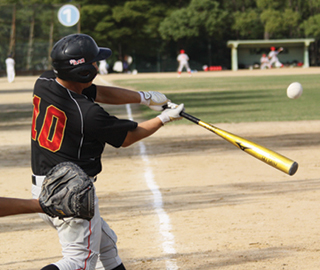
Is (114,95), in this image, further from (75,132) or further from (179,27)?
(179,27)

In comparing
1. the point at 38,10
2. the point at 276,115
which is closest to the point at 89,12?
the point at 38,10

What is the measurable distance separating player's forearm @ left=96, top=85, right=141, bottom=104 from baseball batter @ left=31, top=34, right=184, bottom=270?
48 centimetres

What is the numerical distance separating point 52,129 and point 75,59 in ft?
1.55

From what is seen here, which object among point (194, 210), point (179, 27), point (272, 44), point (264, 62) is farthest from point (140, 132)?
point (179, 27)

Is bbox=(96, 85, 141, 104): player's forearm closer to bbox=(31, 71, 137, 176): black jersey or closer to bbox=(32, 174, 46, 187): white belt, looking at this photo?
bbox=(31, 71, 137, 176): black jersey

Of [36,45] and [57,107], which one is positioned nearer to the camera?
[57,107]

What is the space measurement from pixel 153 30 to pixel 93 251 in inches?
2495

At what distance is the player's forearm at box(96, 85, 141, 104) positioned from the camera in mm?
4061

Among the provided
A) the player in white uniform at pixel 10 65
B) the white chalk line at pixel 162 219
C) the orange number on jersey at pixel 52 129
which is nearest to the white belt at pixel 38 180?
the orange number on jersey at pixel 52 129

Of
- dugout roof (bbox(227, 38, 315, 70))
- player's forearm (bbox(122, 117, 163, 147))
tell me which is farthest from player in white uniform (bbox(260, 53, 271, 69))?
player's forearm (bbox(122, 117, 163, 147))

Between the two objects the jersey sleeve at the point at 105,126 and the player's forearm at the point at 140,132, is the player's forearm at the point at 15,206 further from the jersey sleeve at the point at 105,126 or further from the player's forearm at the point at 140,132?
the player's forearm at the point at 140,132

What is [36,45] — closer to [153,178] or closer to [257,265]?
[153,178]

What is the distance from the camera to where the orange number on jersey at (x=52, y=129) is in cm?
330

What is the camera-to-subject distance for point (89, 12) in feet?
208
